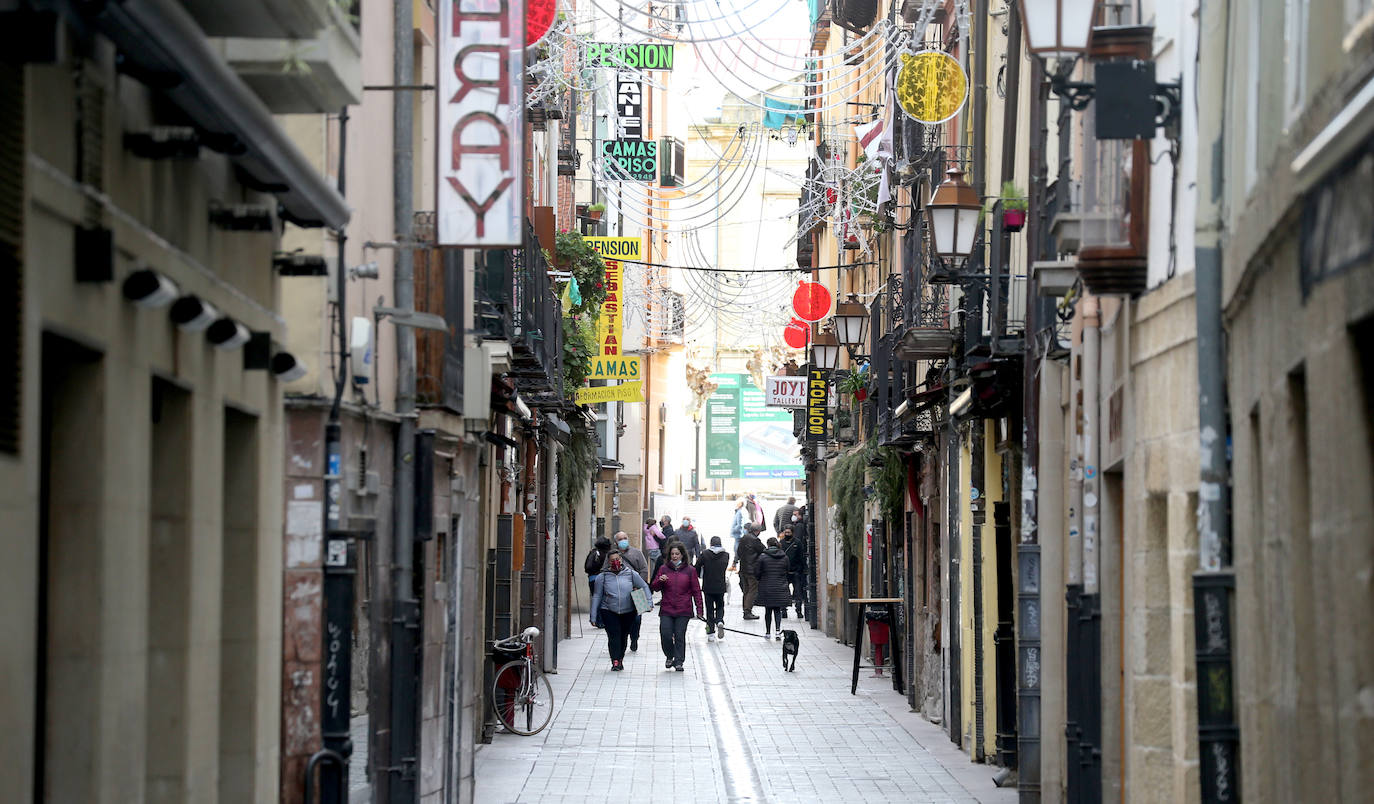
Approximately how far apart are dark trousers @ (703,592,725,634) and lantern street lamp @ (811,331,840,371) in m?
4.52

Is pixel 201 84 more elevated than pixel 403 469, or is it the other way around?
pixel 201 84

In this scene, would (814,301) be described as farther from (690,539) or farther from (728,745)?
(728,745)

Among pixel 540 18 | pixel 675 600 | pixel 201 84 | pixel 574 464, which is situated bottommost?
pixel 675 600

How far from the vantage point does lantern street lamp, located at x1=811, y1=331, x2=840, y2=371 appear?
3500 cm

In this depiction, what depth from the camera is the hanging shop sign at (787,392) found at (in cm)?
4338

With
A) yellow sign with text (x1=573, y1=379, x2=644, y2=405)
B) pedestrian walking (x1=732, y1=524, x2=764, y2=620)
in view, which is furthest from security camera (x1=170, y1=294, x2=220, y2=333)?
pedestrian walking (x1=732, y1=524, x2=764, y2=620)

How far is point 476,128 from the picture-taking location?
46.1ft

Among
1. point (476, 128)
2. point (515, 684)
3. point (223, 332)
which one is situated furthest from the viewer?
point (515, 684)

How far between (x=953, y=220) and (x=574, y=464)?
15.8 metres

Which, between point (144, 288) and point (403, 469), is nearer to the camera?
point (144, 288)

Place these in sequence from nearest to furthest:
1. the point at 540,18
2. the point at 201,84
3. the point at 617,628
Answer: the point at 201,84 → the point at 540,18 → the point at 617,628

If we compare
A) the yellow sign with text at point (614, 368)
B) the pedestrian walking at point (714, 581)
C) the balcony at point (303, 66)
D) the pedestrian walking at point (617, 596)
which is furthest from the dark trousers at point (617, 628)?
the balcony at point (303, 66)

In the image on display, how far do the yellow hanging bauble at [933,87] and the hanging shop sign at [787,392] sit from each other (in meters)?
23.9

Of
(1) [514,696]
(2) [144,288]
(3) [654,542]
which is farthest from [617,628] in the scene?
(2) [144,288]
